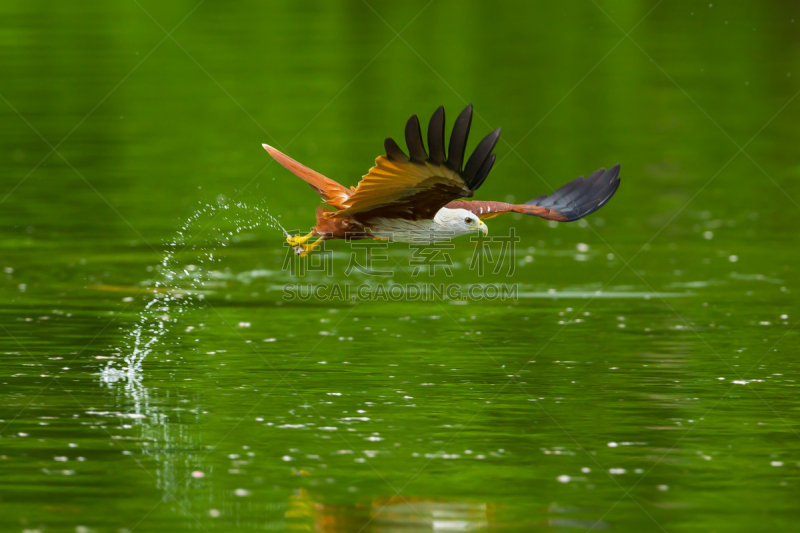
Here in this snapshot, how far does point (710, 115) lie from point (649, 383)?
25923 mm

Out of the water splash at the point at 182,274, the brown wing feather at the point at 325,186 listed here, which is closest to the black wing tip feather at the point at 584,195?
the brown wing feather at the point at 325,186

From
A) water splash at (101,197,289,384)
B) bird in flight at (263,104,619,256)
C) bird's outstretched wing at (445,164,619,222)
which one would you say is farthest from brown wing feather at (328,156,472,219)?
water splash at (101,197,289,384)

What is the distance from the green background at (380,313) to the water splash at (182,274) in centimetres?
10

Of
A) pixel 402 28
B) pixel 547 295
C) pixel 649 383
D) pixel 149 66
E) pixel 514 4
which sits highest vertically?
pixel 514 4

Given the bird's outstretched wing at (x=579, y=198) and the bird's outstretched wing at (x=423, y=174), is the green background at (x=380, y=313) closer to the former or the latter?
the bird's outstretched wing at (x=579, y=198)

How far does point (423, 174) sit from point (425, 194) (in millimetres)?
488

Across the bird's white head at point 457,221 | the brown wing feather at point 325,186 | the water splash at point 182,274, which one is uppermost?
the water splash at point 182,274

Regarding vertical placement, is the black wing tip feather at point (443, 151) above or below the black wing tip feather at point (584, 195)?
below

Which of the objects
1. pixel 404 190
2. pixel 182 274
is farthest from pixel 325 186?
pixel 182 274

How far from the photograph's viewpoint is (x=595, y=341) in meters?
17.2

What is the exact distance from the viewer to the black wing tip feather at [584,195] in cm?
1430

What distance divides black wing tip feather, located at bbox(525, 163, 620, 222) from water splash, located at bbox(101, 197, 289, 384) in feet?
9.82

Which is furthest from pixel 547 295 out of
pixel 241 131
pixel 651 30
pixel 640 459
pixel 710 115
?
pixel 651 30

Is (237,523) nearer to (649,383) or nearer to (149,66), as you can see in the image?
(649,383)
